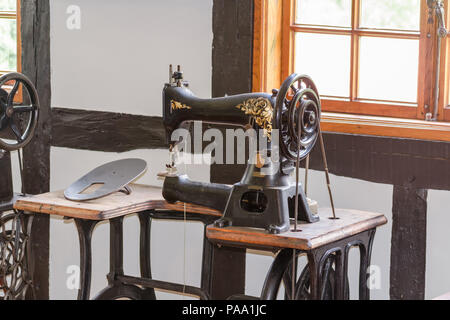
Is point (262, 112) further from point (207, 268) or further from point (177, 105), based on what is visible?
point (207, 268)

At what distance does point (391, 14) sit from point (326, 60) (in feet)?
1.25

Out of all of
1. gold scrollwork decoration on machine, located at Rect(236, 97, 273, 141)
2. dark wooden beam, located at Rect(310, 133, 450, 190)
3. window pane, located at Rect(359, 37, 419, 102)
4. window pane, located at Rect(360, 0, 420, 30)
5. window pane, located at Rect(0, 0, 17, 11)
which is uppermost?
window pane, located at Rect(0, 0, 17, 11)

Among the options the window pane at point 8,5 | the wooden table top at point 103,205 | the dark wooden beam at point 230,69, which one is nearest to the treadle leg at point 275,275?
the wooden table top at point 103,205

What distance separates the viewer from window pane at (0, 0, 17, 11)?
507cm

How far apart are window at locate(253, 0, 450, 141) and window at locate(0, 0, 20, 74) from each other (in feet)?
5.63

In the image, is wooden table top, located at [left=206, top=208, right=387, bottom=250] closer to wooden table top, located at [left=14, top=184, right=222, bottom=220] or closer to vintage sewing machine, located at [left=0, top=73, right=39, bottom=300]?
wooden table top, located at [left=14, top=184, right=222, bottom=220]

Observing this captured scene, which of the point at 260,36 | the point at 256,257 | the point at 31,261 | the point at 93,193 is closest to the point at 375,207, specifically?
the point at 256,257

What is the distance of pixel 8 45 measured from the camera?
5.11 m

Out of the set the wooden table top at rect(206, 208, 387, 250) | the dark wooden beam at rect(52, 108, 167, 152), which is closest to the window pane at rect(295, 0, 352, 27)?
the dark wooden beam at rect(52, 108, 167, 152)

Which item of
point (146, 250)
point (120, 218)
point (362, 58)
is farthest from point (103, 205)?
point (362, 58)

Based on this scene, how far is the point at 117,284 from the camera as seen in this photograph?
13.7 ft

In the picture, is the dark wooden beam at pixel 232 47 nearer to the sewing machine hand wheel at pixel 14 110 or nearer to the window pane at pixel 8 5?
the sewing machine hand wheel at pixel 14 110

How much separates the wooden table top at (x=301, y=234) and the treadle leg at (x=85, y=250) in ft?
2.44

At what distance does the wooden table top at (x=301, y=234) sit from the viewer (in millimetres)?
3170
